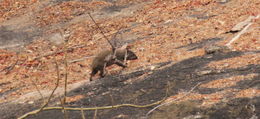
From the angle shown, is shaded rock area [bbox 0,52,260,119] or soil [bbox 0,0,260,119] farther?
soil [bbox 0,0,260,119]

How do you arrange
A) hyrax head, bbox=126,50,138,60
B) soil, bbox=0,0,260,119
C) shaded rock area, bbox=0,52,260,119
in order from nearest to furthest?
shaded rock area, bbox=0,52,260,119 < soil, bbox=0,0,260,119 < hyrax head, bbox=126,50,138,60

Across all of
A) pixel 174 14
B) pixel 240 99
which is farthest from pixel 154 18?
pixel 240 99

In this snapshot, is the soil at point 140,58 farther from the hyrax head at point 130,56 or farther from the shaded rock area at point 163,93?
the hyrax head at point 130,56

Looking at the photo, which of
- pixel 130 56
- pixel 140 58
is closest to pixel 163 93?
pixel 130 56

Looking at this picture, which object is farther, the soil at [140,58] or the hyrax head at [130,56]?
the hyrax head at [130,56]

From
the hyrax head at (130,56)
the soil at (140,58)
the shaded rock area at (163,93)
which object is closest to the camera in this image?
the shaded rock area at (163,93)

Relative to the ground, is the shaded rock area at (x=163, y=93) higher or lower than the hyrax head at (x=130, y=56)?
higher

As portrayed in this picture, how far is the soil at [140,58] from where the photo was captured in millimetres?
6898

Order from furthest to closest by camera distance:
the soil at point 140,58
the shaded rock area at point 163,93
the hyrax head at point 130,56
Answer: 1. the hyrax head at point 130,56
2. the soil at point 140,58
3. the shaded rock area at point 163,93

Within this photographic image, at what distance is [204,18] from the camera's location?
15.8 metres

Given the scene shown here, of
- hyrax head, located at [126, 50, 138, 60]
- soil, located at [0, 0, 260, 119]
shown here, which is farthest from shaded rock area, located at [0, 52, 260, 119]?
hyrax head, located at [126, 50, 138, 60]

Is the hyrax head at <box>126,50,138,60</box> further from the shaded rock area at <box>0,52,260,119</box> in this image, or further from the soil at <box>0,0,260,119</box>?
the shaded rock area at <box>0,52,260,119</box>

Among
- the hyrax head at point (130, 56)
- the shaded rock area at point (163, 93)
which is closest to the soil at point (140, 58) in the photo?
the shaded rock area at point (163, 93)

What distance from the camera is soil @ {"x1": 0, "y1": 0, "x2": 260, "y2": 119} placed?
690 centimetres
